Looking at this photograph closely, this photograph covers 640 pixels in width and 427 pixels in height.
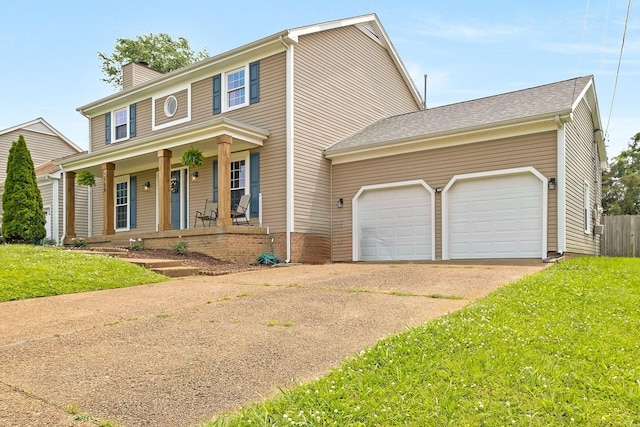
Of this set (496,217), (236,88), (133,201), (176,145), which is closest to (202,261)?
(176,145)

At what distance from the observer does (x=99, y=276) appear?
8.60 metres

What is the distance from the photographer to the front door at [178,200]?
15523 mm

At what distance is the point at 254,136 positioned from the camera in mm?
13094

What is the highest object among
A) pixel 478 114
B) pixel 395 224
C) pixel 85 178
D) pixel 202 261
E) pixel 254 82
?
pixel 254 82

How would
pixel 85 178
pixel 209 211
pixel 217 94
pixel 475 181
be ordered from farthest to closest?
pixel 85 178, pixel 217 94, pixel 209 211, pixel 475 181

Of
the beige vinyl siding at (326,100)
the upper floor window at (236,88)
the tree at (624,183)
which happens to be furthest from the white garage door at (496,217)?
the tree at (624,183)

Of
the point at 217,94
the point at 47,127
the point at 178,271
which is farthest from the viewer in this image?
the point at 47,127

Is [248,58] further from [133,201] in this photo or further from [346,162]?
[133,201]

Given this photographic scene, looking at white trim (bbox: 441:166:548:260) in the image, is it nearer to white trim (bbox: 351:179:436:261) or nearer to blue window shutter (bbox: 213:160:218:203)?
white trim (bbox: 351:179:436:261)

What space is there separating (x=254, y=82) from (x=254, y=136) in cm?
185

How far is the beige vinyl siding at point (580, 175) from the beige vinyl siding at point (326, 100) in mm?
6221

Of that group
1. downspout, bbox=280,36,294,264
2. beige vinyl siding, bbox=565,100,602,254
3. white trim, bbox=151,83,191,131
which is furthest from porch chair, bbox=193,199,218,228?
beige vinyl siding, bbox=565,100,602,254

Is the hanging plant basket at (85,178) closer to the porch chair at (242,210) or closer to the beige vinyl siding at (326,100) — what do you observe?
the porch chair at (242,210)

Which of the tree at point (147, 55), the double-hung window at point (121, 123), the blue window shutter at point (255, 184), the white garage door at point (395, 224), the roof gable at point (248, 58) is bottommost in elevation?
the white garage door at point (395, 224)
